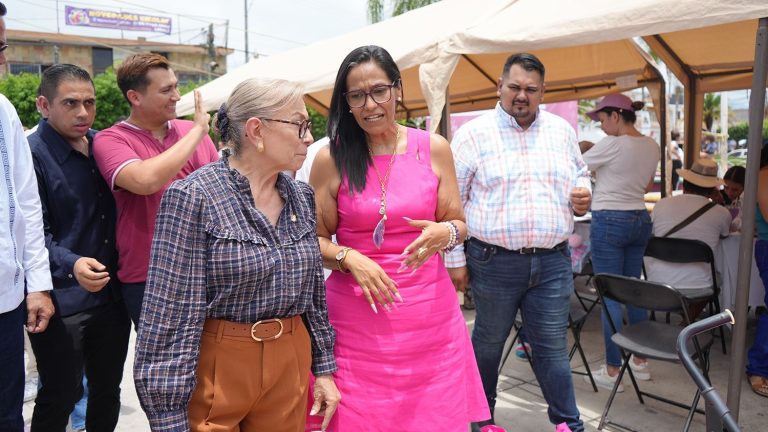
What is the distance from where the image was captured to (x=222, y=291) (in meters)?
1.72

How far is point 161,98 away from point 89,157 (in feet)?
1.33

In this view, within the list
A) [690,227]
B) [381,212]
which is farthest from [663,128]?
[381,212]

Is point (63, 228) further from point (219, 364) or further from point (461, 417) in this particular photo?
point (461, 417)

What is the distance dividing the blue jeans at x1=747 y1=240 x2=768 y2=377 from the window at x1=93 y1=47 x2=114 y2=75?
51198mm

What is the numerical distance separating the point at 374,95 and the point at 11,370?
1.52m

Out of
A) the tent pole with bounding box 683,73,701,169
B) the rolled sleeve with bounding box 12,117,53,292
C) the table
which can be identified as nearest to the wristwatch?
the rolled sleeve with bounding box 12,117,53,292

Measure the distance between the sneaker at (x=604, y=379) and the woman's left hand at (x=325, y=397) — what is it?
272cm

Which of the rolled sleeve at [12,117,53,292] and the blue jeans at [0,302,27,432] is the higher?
the rolled sleeve at [12,117,53,292]

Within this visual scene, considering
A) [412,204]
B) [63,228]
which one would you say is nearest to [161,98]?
[63,228]

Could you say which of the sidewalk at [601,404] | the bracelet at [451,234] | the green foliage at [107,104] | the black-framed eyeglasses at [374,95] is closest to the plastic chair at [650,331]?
the sidewalk at [601,404]

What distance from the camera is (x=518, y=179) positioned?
296 cm

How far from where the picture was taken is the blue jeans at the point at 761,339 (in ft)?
13.5

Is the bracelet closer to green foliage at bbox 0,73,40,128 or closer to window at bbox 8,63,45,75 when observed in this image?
green foliage at bbox 0,73,40,128

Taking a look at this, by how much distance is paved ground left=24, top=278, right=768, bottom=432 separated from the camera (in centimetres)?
368
